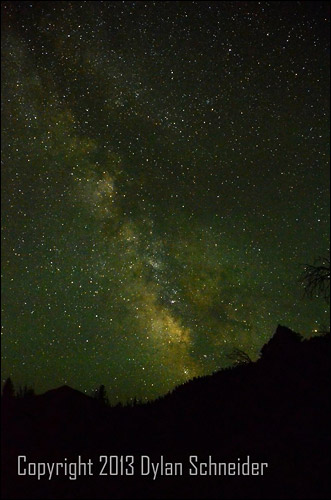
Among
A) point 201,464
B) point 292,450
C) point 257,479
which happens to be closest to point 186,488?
point 201,464

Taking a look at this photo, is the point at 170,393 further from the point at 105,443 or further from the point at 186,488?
the point at 186,488

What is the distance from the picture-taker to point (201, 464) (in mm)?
13094

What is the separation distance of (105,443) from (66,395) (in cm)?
236

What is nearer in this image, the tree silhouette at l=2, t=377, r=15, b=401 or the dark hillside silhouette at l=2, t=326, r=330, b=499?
the dark hillside silhouette at l=2, t=326, r=330, b=499

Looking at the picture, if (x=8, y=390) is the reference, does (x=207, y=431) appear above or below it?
below

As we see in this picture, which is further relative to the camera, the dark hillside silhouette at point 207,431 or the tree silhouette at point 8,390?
the tree silhouette at point 8,390

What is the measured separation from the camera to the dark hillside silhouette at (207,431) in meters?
11.7

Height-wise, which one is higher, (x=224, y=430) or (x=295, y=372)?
(x=295, y=372)

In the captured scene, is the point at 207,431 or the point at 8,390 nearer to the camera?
the point at 8,390

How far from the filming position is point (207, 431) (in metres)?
14.3

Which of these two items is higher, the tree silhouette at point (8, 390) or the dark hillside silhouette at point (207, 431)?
the tree silhouette at point (8, 390)

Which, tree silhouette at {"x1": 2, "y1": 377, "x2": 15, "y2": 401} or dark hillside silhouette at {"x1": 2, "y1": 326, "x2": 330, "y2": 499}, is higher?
tree silhouette at {"x1": 2, "y1": 377, "x2": 15, "y2": 401}

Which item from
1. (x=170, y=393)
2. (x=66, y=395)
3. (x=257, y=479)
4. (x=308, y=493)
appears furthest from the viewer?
(x=170, y=393)

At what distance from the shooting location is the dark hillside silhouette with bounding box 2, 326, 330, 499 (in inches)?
459
